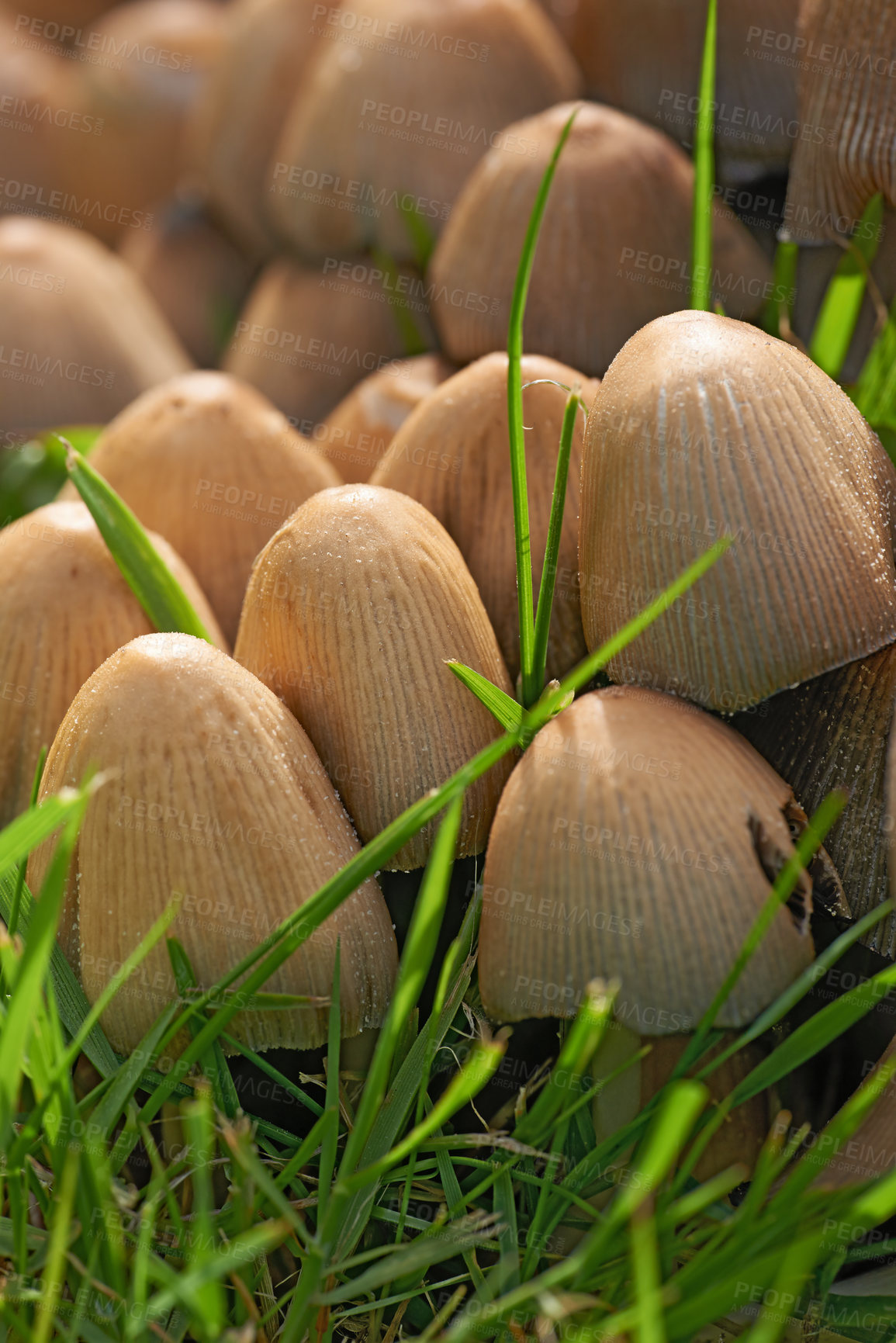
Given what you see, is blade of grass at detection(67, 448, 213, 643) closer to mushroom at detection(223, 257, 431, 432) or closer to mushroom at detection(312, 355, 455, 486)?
mushroom at detection(312, 355, 455, 486)

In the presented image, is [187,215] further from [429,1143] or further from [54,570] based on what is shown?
[429,1143]

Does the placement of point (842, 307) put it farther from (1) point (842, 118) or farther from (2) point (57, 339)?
(2) point (57, 339)

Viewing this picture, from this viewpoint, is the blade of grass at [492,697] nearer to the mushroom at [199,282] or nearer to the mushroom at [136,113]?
the mushroom at [199,282]

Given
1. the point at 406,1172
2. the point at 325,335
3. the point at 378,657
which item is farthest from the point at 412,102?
the point at 406,1172

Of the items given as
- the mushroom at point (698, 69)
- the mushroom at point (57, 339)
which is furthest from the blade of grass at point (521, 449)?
the mushroom at point (57, 339)

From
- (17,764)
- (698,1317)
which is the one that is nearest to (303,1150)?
(698,1317)

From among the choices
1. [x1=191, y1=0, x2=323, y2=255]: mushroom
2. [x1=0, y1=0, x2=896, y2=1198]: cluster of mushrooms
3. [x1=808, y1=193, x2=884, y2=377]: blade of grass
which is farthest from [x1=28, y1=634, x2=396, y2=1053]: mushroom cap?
[x1=191, y1=0, x2=323, y2=255]: mushroom

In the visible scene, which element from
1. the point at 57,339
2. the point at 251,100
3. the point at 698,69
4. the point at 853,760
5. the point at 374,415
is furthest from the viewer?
the point at 251,100
